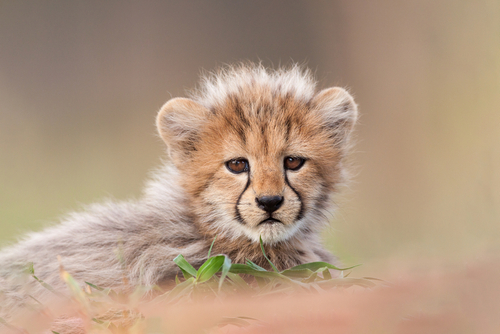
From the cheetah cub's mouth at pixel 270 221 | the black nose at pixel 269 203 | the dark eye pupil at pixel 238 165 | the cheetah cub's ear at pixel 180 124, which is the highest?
the cheetah cub's ear at pixel 180 124

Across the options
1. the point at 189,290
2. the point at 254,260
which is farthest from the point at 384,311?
the point at 254,260

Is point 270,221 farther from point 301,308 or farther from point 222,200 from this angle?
point 301,308

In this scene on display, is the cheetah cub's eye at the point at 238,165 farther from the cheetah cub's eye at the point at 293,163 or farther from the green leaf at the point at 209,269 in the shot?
the green leaf at the point at 209,269

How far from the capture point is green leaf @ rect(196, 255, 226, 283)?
5.37 feet

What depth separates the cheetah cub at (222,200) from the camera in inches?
77.7

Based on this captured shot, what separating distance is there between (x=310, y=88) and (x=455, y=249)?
1164mm

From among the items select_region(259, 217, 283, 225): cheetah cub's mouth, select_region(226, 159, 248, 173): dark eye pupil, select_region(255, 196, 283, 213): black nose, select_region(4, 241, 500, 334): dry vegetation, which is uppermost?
select_region(226, 159, 248, 173): dark eye pupil

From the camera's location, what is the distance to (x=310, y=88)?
2.41 m

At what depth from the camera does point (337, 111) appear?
7.84 ft

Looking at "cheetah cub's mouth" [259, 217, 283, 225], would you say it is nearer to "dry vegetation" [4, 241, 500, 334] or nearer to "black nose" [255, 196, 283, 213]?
"black nose" [255, 196, 283, 213]

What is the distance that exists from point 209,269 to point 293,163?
65cm

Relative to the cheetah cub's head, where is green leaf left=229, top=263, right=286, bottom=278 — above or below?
below

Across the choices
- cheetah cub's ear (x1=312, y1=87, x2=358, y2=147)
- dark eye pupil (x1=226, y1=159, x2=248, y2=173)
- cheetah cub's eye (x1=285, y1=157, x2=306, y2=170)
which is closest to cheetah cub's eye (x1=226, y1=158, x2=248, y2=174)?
dark eye pupil (x1=226, y1=159, x2=248, y2=173)

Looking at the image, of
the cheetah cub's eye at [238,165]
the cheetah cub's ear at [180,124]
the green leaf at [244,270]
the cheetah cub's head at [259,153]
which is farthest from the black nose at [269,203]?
the cheetah cub's ear at [180,124]
